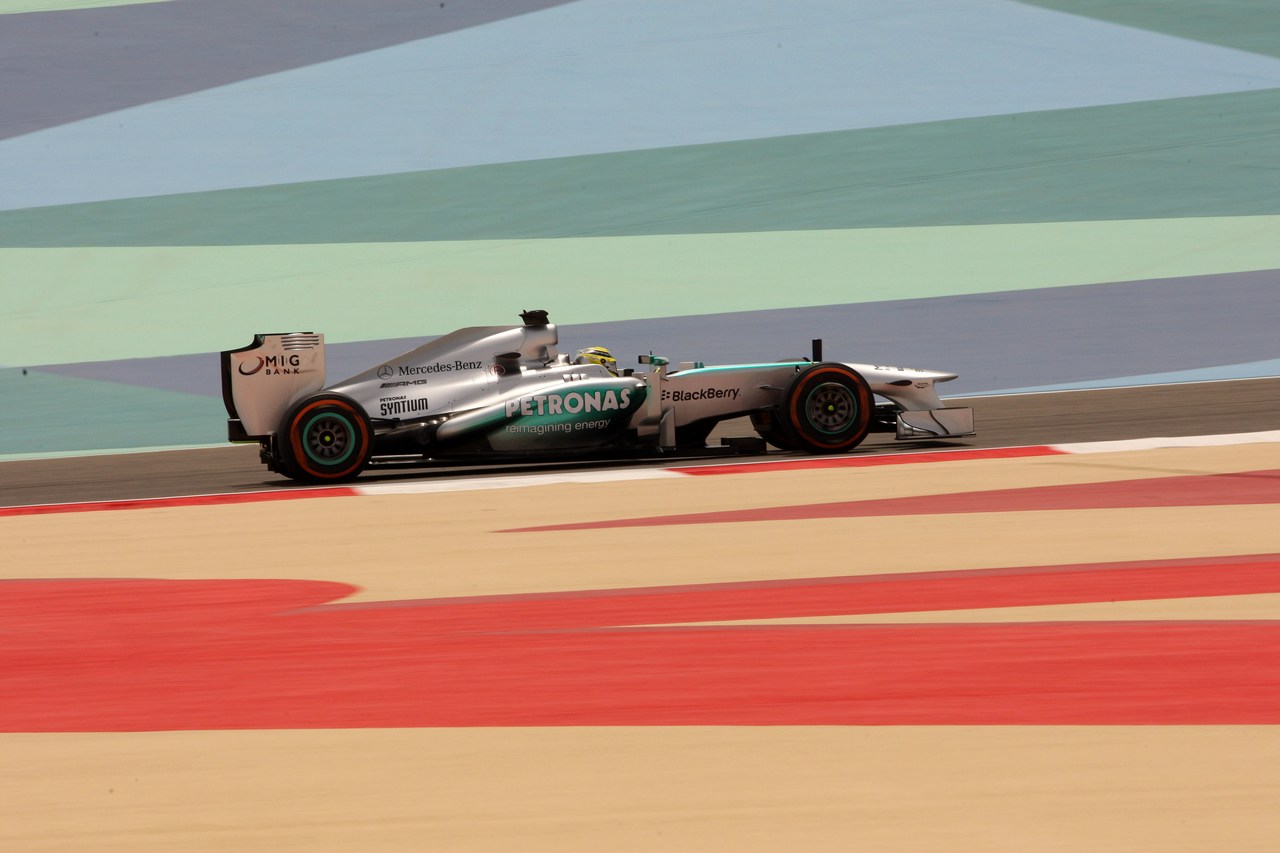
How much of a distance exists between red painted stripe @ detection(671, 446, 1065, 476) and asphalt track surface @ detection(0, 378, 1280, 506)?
36 cm

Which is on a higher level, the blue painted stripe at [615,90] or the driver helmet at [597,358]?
the blue painted stripe at [615,90]

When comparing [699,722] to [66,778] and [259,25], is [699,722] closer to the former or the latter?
[66,778]

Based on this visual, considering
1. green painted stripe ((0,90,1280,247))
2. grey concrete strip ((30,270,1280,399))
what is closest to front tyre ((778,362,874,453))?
grey concrete strip ((30,270,1280,399))

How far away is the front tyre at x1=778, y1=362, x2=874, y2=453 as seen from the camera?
521 inches

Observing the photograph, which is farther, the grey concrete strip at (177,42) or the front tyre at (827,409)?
the grey concrete strip at (177,42)

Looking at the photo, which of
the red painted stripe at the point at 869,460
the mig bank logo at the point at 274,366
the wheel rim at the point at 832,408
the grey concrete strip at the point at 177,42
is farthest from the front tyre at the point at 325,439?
the grey concrete strip at the point at 177,42

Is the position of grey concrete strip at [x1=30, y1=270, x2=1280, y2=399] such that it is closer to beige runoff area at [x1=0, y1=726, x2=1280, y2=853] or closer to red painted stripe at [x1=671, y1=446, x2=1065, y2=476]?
red painted stripe at [x1=671, y1=446, x2=1065, y2=476]

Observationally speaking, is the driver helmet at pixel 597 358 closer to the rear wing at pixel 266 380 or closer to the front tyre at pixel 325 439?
the front tyre at pixel 325 439

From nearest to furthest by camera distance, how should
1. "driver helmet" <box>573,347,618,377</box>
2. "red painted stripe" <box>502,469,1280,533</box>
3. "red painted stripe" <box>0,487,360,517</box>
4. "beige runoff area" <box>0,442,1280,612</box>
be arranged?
"beige runoff area" <box>0,442,1280,612</box> → "red painted stripe" <box>502,469,1280,533</box> → "red painted stripe" <box>0,487,360,517</box> → "driver helmet" <box>573,347,618,377</box>

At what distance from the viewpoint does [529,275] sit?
20828 mm

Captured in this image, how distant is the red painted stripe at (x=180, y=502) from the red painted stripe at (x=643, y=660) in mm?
3940

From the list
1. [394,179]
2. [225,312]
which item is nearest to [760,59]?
[394,179]

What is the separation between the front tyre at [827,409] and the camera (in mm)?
13227

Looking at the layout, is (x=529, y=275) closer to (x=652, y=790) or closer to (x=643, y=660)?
(x=643, y=660)
